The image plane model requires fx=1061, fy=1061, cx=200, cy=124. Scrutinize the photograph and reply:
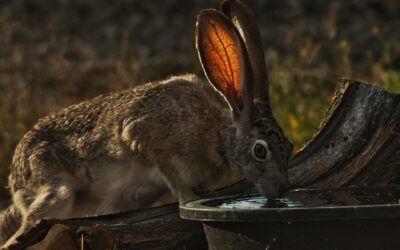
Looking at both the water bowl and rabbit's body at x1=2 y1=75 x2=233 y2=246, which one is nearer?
the water bowl

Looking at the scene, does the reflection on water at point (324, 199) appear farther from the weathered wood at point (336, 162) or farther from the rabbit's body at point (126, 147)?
the rabbit's body at point (126, 147)

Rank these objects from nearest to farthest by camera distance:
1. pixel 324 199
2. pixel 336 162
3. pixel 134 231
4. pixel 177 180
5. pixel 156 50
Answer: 1. pixel 324 199
2. pixel 134 231
3. pixel 336 162
4. pixel 177 180
5. pixel 156 50

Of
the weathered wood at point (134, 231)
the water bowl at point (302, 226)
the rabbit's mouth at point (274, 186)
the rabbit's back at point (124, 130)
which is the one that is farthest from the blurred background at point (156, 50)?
the water bowl at point (302, 226)

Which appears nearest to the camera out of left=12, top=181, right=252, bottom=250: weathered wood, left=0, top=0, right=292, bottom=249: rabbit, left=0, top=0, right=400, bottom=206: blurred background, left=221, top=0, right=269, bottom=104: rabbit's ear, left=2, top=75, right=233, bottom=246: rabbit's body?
left=12, top=181, right=252, bottom=250: weathered wood

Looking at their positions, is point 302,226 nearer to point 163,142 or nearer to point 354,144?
point 354,144

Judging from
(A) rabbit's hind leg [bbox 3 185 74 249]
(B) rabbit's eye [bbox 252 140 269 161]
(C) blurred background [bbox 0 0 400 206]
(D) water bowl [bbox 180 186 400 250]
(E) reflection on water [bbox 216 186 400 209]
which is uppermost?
(C) blurred background [bbox 0 0 400 206]

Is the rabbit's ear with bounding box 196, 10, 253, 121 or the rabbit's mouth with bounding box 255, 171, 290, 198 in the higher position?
the rabbit's ear with bounding box 196, 10, 253, 121

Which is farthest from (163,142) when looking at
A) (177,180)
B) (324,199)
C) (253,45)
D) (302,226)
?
(302,226)

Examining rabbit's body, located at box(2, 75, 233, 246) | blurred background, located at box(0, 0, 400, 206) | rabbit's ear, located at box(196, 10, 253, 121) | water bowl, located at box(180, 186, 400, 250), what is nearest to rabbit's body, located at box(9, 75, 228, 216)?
rabbit's body, located at box(2, 75, 233, 246)

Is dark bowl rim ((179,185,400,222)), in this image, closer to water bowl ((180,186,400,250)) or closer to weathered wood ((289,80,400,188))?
water bowl ((180,186,400,250))
